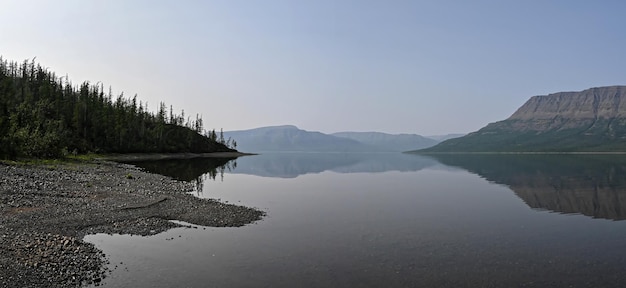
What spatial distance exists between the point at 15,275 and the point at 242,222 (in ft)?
58.4

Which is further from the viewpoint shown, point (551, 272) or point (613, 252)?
point (613, 252)

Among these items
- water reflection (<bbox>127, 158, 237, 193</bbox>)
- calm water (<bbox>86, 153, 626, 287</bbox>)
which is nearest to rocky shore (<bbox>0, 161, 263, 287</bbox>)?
calm water (<bbox>86, 153, 626, 287</bbox>)

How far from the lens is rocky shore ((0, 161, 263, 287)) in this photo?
17.8m

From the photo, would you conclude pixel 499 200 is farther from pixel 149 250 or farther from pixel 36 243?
pixel 36 243

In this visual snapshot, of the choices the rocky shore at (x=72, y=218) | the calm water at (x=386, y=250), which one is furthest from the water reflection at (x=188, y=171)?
the calm water at (x=386, y=250)

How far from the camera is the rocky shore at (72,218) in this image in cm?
1781

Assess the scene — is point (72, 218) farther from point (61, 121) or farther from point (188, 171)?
point (61, 121)

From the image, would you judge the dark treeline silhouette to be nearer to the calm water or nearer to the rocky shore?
the rocky shore

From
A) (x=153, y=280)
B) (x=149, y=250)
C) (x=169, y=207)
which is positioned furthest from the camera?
Answer: (x=169, y=207)

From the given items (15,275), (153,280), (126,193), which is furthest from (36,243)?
(126,193)

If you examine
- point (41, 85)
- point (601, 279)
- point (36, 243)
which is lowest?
point (601, 279)

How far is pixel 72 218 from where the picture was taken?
2850 cm

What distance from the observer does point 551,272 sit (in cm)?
2092

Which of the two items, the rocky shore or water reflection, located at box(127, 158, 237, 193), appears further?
water reflection, located at box(127, 158, 237, 193)
